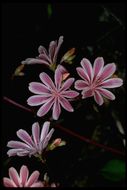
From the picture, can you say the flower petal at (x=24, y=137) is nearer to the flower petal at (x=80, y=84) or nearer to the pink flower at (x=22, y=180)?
the pink flower at (x=22, y=180)

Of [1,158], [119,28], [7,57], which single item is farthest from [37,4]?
[1,158]

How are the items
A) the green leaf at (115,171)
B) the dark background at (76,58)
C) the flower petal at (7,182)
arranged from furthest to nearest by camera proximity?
the dark background at (76,58) < the green leaf at (115,171) < the flower petal at (7,182)

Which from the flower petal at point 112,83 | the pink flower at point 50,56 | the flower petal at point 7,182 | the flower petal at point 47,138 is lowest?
the flower petal at point 7,182

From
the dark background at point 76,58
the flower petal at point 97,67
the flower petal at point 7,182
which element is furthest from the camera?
the dark background at point 76,58

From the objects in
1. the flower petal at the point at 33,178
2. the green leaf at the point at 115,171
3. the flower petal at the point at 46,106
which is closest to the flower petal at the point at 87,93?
the flower petal at the point at 46,106

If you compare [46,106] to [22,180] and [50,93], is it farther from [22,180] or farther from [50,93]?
[22,180]

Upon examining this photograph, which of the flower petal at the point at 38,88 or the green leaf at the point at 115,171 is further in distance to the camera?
the green leaf at the point at 115,171

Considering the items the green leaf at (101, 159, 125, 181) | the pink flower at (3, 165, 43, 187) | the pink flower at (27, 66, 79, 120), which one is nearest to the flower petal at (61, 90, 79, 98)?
the pink flower at (27, 66, 79, 120)

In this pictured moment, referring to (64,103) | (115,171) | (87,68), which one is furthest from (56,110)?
(115,171)
